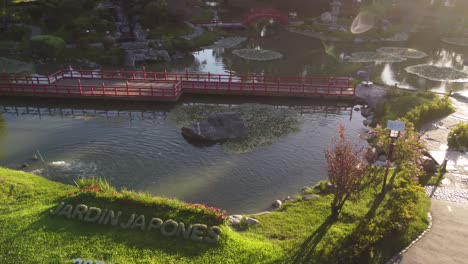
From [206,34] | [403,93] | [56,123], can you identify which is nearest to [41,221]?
[56,123]

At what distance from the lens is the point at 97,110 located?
109ft

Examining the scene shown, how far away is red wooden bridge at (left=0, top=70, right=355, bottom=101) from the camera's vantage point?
35094 millimetres

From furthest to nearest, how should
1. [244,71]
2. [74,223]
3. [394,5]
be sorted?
[394,5] < [244,71] < [74,223]

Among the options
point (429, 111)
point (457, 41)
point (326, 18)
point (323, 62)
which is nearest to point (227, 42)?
point (323, 62)

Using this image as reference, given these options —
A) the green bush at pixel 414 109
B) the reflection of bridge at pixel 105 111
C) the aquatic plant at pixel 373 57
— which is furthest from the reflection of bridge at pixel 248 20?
the green bush at pixel 414 109

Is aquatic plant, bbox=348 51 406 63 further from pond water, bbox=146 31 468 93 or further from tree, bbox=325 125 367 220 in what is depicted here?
tree, bbox=325 125 367 220

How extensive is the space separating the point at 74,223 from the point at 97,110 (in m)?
19.2

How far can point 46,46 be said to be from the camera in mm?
48531

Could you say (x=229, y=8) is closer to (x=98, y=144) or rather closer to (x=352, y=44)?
(x=352, y=44)

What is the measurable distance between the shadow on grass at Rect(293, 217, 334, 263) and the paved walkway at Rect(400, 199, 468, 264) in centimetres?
317

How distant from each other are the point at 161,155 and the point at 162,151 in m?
0.60

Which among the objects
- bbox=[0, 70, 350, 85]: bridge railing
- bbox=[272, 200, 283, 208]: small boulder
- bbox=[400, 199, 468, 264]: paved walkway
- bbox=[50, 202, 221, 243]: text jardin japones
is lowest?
bbox=[272, 200, 283, 208]: small boulder

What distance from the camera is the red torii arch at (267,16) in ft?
237

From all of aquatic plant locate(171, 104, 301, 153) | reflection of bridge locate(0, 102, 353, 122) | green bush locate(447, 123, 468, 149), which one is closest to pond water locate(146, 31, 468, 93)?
reflection of bridge locate(0, 102, 353, 122)
